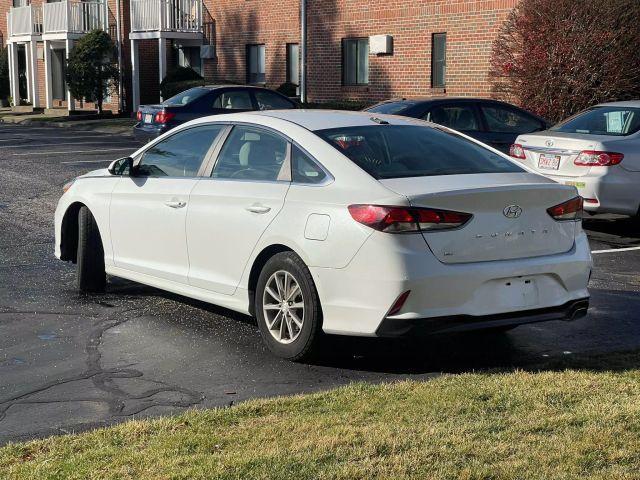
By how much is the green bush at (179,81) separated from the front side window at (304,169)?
2616 cm

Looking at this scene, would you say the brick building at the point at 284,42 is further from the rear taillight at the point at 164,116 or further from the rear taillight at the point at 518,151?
the rear taillight at the point at 518,151

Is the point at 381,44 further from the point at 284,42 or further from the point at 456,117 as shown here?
the point at 456,117

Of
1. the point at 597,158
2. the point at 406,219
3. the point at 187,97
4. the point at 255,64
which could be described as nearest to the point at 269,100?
the point at 187,97

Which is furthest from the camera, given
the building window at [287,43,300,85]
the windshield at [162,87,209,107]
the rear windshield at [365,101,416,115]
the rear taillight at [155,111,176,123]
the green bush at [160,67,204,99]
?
the green bush at [160,67,204,99]

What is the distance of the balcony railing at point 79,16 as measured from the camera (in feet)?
131

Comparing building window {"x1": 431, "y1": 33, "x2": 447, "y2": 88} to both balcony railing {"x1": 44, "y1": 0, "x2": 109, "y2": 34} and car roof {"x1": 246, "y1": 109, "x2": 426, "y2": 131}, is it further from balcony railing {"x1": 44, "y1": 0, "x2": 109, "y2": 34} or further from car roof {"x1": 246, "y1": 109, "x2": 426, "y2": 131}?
car roof {"x1": 246, "y1": 109, "x2": 426, "y2": 131}

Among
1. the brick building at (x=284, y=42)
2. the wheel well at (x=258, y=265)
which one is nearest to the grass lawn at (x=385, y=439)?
the wheel well at (x=258, y=265)

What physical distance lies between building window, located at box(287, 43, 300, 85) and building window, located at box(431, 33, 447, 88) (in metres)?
6.10

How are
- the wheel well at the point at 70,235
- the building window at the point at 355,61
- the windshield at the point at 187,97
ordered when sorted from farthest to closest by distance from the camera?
the building window at the point at 355,61
the windshield at the point at 187,97
the wheel well at the point at 70,235

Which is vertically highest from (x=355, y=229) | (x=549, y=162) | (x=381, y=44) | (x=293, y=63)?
(x=381, y=44)

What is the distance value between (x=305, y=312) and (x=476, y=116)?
8500mm

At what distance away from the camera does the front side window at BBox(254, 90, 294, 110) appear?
68.6ft

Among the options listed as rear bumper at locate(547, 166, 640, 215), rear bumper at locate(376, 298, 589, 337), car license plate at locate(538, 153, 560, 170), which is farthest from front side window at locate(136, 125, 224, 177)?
car license plate at locate(538, 153, 560, 170)

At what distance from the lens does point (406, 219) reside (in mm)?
5895
